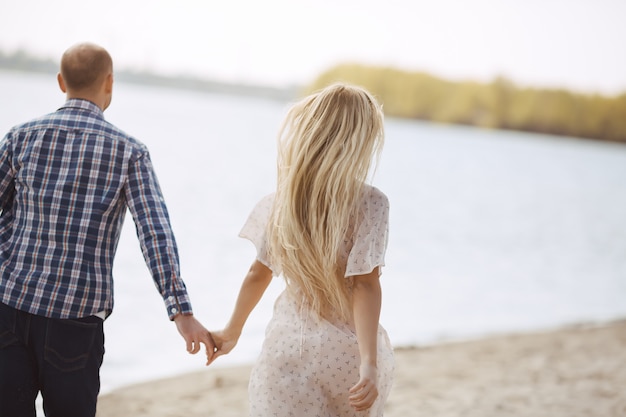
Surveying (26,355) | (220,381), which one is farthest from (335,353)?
(220,381)

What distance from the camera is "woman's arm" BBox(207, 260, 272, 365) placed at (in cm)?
200

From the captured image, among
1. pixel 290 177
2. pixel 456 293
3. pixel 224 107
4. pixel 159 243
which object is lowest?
pixel 224 107

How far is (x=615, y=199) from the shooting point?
746 inches

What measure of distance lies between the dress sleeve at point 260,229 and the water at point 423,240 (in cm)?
253

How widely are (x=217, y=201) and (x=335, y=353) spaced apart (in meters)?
11.4

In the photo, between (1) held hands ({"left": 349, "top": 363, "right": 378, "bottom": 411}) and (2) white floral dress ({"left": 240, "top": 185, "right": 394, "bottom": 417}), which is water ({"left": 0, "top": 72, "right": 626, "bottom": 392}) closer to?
(2) white floral dress ({"left": 240, "top": 185, "right": 394, "bottom": 417})

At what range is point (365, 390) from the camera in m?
1.76

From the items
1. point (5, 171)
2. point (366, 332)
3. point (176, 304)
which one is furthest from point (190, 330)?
point (5, 171)

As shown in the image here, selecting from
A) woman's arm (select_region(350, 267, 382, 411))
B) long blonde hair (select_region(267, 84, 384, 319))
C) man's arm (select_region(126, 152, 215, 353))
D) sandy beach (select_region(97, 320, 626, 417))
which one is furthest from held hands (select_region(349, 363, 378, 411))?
sandy beach (select_region(97, 320, 626, 417))

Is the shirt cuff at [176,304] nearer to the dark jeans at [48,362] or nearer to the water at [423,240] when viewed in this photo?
the dark jeans at [48,362]

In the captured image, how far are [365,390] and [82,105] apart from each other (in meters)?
1.03

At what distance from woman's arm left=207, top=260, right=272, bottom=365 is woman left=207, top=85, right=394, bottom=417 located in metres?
0.10

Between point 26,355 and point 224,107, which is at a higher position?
point 26,355

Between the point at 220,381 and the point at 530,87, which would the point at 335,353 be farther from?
the point at 530,87
